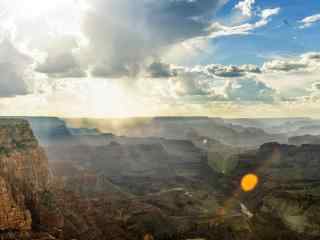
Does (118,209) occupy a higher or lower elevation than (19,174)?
lower

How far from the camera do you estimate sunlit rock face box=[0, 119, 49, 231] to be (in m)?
73.6

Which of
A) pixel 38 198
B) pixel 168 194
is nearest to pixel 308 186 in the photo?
pixel 168 194

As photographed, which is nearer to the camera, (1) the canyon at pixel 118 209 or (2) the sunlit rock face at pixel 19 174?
(2) the sunlit rock face at pixel 19 174

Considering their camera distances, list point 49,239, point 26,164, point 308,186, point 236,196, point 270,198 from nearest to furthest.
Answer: point 49,239 → point 26,164 → point 270,198 → point 308,186 → point 236,196

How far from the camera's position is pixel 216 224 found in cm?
11212

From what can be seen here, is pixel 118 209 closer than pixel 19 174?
No

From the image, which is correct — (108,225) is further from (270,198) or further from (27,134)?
(270,198)

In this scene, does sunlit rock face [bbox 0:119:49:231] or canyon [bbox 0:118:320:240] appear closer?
sunlit rock face [bbox 0:119:49:231]

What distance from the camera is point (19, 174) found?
81.0m

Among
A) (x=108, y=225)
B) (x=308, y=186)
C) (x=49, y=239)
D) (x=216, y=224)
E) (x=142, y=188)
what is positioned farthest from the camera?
(x=142, y=188)

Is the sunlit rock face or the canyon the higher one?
the sunlit rock face

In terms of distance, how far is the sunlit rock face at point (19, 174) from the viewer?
7356cm

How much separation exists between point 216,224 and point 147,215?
68.6 ft

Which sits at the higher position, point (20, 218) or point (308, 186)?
point (20, 218)
